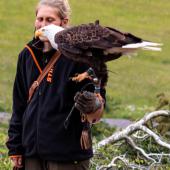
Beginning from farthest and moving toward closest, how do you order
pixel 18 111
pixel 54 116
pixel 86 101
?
pixel 18 111 < pixel 54 116 < pixel 86 101

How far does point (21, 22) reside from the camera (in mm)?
25328

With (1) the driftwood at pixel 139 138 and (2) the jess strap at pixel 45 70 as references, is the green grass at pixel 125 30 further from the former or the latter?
(2) the jess strap at pixel 45 70

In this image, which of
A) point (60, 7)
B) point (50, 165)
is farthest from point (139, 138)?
point (60, 7)

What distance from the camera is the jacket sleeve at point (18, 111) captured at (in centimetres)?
476

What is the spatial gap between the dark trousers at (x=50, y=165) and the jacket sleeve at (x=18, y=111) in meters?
0.12

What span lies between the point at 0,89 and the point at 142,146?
8393 millimetres

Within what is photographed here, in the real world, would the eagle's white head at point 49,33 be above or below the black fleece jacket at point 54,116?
above

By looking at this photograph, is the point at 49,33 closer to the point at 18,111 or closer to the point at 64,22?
the point at 64,22

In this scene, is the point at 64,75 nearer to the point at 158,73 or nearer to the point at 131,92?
the point at 131,92

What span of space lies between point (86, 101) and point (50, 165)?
2.05 ft

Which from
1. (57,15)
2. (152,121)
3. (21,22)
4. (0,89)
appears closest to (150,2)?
(21,22)

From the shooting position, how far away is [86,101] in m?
4.19

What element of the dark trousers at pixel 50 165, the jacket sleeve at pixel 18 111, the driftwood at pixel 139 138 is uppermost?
the jacket sleeve at pixel 18 111

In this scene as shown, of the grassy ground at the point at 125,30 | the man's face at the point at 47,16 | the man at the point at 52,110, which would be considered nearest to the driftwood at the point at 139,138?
the man at the point at 52,110
